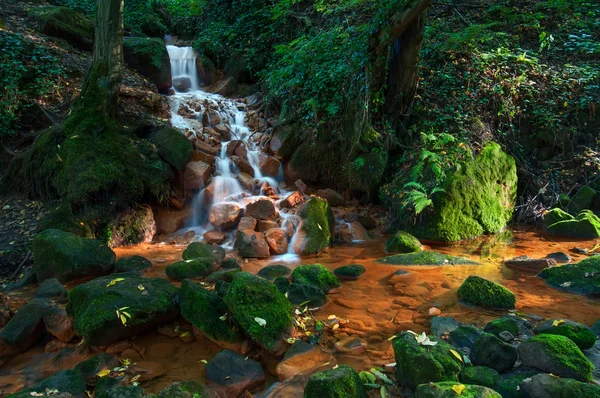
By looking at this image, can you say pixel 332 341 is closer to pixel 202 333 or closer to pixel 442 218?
pixel 202 333

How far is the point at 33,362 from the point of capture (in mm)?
3855

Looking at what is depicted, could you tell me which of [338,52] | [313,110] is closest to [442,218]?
[313,110]

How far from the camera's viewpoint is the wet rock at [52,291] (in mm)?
4980

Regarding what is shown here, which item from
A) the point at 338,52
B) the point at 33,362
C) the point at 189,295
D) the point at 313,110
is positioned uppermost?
the point at 338,52

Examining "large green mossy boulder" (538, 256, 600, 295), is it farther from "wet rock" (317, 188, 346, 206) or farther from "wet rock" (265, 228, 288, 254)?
"wet rock" (317, 188, 346, 206)

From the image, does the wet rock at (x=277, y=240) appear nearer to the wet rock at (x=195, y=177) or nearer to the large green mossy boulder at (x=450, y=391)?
the wet rock at (x=195, y=177)

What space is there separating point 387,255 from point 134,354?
4320 mm

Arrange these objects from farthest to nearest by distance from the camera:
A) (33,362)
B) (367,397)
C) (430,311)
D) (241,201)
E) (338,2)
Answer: (338,2) → (241,201) → (430,311) → (33,362) → (367,397)

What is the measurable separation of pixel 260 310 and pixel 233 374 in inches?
27.7

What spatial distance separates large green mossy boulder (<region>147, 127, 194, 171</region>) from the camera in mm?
8414

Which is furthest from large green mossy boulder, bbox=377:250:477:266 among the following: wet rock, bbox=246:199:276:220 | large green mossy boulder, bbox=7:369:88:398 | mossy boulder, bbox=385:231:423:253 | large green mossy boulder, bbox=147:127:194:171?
large green mossy boulder, bbox=147:127:194:171

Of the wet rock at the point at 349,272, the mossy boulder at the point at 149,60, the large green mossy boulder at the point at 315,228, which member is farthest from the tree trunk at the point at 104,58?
the wet rock at the point at 349,272

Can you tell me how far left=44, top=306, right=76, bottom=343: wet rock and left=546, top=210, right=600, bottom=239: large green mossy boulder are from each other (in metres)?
8.22

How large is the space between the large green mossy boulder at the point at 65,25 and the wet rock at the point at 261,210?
7723mm
